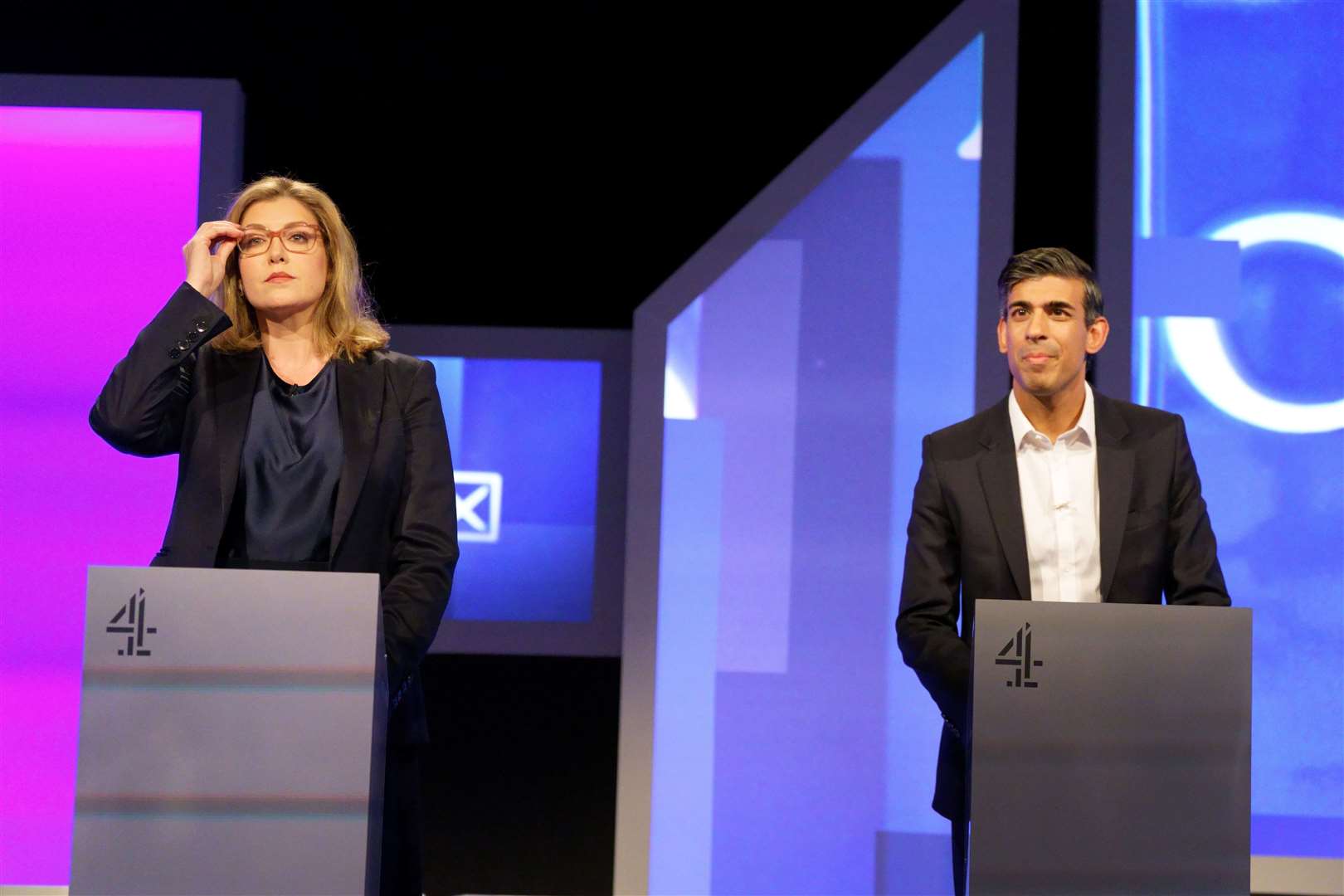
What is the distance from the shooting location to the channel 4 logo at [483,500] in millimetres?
3922

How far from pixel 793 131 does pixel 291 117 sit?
4.63 ft

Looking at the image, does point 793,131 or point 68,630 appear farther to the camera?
point 793,131

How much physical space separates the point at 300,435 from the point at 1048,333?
1.26m

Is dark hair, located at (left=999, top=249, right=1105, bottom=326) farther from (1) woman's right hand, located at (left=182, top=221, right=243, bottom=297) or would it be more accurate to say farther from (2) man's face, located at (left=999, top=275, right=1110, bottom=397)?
(1) woman's right hand, located at (left=182, top=221, right=243, bottom=297)

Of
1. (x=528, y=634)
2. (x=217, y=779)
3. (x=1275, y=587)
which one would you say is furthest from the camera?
(x=528, y=634)

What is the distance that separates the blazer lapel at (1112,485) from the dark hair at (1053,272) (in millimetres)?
186

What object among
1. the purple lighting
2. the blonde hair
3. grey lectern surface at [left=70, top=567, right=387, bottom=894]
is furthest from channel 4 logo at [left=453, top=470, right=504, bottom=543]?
grey lectern surface at [left=70, top=567, right=387, bottom=894]

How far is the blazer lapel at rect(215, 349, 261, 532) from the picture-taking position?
218 cm

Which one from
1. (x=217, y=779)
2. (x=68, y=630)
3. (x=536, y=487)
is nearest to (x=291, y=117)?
(x=536, y=487)

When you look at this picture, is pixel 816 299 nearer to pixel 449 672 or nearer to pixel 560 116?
pixel 560 116

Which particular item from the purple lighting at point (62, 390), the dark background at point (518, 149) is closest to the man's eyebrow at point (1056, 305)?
the dark background at point (518, 149)

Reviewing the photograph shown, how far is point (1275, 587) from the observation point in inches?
139

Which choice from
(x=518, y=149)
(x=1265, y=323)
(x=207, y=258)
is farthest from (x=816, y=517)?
(x=207, y=258)

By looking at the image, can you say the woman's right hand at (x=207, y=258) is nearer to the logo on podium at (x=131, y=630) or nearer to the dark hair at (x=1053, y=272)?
the logo on podium at (x=131, y=630)
